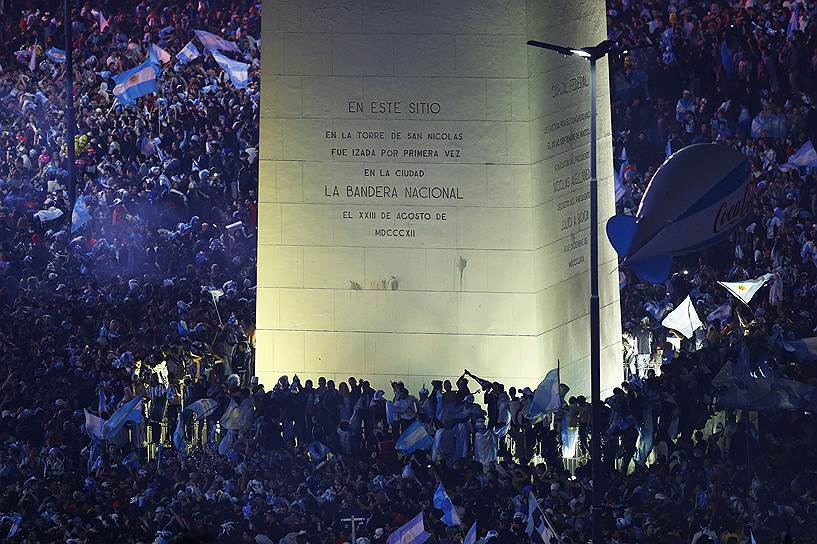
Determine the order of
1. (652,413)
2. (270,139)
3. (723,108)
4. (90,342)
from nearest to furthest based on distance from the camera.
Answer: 1. (652,413)
2. (270,139)
3. (90,342)
4. (723,108)

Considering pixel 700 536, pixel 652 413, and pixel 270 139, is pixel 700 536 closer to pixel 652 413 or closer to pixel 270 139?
pixel 652 413

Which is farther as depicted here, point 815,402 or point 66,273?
point 66,273

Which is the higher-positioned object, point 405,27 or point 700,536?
point 405,27

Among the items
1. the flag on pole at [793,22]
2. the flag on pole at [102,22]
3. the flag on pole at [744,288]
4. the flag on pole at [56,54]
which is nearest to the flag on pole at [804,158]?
the flag on pole at [793,22]

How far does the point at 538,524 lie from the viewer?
3297cm

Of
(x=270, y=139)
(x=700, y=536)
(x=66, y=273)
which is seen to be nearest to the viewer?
(x=700, y=536)

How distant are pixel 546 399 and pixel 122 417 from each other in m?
6.38

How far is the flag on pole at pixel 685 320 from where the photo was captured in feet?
143

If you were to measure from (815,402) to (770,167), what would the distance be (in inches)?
523

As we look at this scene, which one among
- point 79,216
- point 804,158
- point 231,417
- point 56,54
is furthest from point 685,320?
point 56,54

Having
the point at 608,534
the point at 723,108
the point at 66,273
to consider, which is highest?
the point at 723,108

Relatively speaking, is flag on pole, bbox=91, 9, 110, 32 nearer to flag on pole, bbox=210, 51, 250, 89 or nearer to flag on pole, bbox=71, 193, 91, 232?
flag on pole, bbox=210, 51, 250, 89

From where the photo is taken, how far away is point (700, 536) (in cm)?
3259

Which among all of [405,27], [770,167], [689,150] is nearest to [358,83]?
[405,27]
